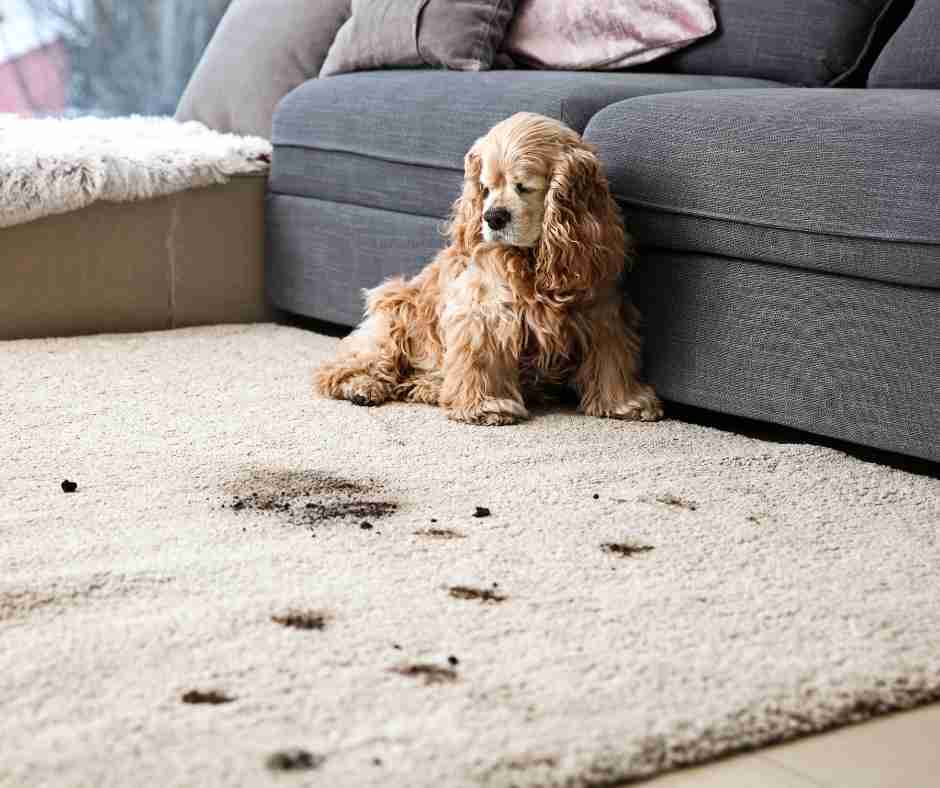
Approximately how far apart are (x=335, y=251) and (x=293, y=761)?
83.7 inches

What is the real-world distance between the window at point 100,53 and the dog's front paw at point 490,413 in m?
2.44

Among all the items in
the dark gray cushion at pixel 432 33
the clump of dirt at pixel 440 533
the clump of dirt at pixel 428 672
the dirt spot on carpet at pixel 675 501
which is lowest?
the dirt spot on carpet at pixel 675 501

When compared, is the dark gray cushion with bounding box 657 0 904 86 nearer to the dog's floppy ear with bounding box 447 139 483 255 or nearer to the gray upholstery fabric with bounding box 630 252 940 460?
the gray upholstery fabric with bounding box 630 252 940 460

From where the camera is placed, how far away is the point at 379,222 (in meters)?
2.98

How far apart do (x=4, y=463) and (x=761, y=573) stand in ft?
3.67

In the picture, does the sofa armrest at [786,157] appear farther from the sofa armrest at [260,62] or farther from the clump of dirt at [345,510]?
the sofa armrest at [260,62]

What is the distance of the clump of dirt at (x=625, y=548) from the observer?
1.67 m

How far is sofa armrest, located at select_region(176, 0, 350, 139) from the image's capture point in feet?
11.9

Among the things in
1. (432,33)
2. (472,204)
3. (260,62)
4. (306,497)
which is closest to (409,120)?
(432,33)

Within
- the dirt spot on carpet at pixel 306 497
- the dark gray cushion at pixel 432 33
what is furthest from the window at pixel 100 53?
the dirt spot on carpet at pixel 306 497

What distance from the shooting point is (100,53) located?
430 cm

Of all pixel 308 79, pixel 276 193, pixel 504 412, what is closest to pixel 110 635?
pixel 504 412

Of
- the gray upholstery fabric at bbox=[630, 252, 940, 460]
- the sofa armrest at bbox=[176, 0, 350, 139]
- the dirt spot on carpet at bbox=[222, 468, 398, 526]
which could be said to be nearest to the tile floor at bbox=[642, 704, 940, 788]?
the dirt spot on carpet at bbox=[222, 468, 398, 526]

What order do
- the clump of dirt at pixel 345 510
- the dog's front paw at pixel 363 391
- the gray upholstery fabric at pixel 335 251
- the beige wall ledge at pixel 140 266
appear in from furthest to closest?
the beige wall ledge at pixel 140 266, the gray upholstery fabric at pixel 335 251, the dog's front paw at pixel 363 391, the clump of dirt at pixel 345 510
